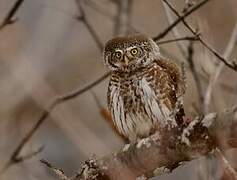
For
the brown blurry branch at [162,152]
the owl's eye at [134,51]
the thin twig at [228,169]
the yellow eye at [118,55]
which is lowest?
the thin twig at [228,169]

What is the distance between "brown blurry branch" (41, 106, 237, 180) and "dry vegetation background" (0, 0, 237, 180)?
0.13 meters

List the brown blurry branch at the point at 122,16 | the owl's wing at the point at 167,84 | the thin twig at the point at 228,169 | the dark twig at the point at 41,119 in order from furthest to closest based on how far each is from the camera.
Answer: the brown blurry branch at the point at 122,16 → the dark twig at the point at 41,119 → the owl's wing at the point at 167,84 → the thin twig at the point at 228,169

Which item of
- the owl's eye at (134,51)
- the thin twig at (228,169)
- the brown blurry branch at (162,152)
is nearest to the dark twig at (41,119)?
the owl's eye at (134,51)

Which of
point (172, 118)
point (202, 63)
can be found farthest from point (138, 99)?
point (172, 118)

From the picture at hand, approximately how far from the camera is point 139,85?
17.3 ft

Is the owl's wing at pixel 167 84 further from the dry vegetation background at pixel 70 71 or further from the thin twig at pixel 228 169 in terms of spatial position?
the thin twig at pixel 228 169

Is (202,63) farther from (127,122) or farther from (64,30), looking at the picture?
(64,30)

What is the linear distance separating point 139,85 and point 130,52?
31 cm

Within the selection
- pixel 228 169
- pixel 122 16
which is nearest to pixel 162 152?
pixel 228 169

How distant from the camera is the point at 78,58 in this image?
31.2 ft

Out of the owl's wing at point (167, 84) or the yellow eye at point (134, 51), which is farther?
the yellow eye at point (134, 51)

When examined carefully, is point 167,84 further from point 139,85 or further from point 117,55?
point 117,55

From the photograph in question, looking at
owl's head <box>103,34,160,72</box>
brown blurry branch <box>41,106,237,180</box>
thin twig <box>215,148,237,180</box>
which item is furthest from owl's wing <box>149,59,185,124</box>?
thin twig <box>215,148,237,180</box>

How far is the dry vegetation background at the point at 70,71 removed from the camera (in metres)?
5.44
